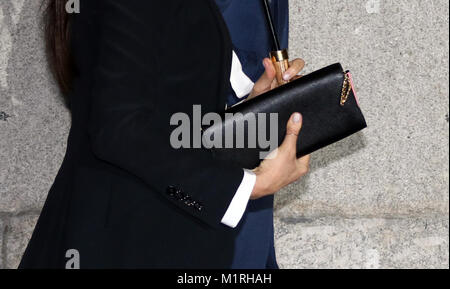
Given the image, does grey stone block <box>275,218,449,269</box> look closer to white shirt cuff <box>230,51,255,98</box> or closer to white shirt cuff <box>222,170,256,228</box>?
white shirt cuff <box>230,51,255,98</box>

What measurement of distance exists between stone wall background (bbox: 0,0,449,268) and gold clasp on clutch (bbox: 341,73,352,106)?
1.12 metres

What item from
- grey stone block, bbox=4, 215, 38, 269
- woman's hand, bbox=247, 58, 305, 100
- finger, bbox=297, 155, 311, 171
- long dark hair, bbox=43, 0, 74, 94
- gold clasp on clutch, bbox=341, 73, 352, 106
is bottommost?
grey stone block, bbox=4, 215, 38, 269

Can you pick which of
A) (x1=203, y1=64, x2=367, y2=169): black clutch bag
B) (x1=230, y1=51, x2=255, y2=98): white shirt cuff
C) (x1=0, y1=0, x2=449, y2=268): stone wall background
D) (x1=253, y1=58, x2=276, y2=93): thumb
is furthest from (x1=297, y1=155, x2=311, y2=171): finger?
(x1=0, y1=0, x2=449, y2=268): stone wall background

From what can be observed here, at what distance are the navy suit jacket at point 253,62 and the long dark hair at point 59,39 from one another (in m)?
0.43

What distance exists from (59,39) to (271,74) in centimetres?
57

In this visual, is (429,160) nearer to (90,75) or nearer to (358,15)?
(358,15)

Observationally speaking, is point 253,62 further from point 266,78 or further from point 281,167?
point 281,167

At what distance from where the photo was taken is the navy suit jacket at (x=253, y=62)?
70.9 inches

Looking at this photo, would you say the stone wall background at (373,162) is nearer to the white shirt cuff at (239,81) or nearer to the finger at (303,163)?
the white shirt cuff at (239,81)

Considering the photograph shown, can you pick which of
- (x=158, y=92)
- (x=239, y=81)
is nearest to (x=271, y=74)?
(x=239, y=81)

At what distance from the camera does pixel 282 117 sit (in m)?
1.50

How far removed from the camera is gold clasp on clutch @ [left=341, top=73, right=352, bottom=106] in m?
1.52

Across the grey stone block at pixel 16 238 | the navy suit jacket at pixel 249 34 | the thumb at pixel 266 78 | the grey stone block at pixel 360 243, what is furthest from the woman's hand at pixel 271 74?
the grey stone block at pixel 16 238
